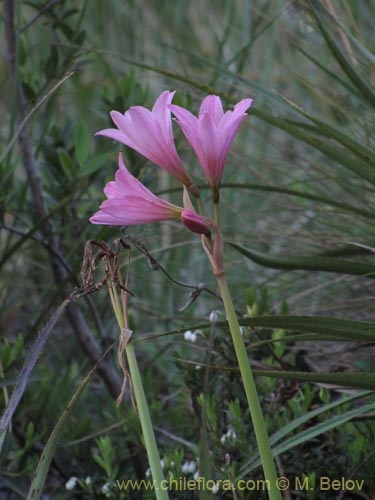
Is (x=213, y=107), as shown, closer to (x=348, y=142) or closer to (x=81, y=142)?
(x=348, y=142)

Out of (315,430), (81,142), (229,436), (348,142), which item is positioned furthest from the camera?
(81,142)

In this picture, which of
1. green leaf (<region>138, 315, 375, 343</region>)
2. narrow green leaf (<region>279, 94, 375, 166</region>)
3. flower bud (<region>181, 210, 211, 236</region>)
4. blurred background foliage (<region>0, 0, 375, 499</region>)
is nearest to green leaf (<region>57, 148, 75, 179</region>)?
blurred background foliage (<region>0, 0, 375, 499</region>)

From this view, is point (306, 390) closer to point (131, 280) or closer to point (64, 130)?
point (64, 130)

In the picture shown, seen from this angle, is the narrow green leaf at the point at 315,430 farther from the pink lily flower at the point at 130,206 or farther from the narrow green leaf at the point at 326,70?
the narrow green leaf at the point at 326,70

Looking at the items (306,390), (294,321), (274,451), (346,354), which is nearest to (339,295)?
(346,354)

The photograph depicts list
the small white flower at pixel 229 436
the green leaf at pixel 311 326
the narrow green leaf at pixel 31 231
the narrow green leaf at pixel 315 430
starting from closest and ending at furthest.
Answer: the green leaf at pixel 311 326
the narrow green leaf at pixel 315 430
the small white flower at pixel 229 436
the narrow green leaf at pixel 31 231

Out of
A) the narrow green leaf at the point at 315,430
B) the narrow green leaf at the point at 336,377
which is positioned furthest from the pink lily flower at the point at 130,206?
the narrow green leaf at the point at 315,430

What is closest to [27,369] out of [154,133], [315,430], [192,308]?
[154,133]
